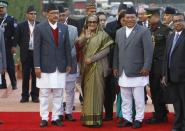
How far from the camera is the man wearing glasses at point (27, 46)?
36.1 ft

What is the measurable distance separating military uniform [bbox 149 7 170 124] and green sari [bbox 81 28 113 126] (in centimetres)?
71

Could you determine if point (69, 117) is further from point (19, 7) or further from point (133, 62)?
point (19, 7)

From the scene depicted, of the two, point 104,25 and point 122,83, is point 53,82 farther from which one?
→ point 104,25

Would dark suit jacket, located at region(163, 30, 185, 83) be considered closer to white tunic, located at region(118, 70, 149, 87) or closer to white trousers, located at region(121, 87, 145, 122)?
white tunic, located at region(118, 70, 149, 87)

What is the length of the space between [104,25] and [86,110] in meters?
1.70

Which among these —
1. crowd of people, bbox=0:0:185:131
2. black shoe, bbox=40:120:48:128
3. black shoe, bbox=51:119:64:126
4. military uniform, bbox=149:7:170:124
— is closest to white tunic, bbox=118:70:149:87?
crowd of people, bbox=0:0:185:131

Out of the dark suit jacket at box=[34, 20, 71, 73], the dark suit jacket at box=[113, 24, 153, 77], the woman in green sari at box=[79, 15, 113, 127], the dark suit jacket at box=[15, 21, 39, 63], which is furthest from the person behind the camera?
the dark suit jacket at box=[15, 21, 39, 63]

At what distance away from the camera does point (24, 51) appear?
11.0 meters

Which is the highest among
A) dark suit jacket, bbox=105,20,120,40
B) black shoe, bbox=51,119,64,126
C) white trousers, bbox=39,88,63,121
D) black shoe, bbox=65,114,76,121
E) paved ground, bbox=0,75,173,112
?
dark suit jacket, bbox=105,20,120,40

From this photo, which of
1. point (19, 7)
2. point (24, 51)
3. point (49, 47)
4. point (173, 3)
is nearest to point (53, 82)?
point (49, 47)

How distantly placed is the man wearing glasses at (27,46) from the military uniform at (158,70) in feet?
9.92

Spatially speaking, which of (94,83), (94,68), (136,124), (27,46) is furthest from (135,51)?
(27,46)

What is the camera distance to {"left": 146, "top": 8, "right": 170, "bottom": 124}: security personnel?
864cm

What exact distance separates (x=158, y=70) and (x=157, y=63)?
11cm
